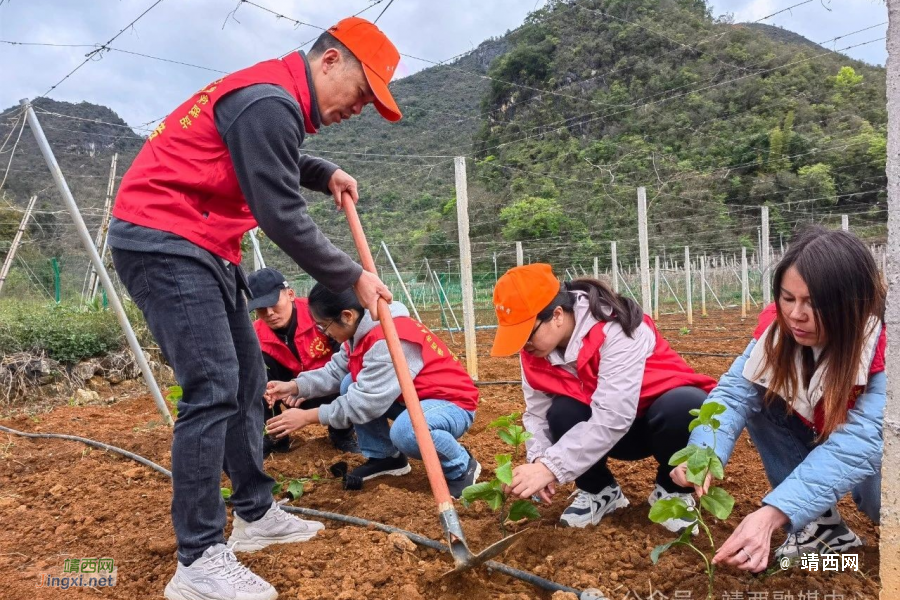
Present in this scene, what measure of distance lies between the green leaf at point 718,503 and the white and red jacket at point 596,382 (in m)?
0.47

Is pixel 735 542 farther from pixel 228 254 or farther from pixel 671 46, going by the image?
pixel 671 46

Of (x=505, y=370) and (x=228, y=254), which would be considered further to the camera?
(x=505, y=370)

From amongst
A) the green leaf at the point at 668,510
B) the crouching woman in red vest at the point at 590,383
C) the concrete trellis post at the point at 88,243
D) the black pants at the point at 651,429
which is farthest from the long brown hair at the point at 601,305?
the concrete trellis post at the point at 88,243

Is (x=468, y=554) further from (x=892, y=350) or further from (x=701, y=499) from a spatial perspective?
(x=892, y=350)

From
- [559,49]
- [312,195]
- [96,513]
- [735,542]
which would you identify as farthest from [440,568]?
[559,49]

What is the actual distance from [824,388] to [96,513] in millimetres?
2601

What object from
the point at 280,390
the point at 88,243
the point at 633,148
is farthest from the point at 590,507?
the point at 633,148

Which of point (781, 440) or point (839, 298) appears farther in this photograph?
point (781, 440)

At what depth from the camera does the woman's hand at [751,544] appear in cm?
139

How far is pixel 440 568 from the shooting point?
5.67 feet

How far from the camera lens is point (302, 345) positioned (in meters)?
3.30

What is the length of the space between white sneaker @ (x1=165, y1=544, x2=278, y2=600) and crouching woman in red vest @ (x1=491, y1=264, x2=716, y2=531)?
748 millimetres

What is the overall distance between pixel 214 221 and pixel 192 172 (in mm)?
138

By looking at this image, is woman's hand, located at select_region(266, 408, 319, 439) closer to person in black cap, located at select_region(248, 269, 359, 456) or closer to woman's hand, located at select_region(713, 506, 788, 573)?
person in black cap, located at select_region(248, 269, 359, 456)
